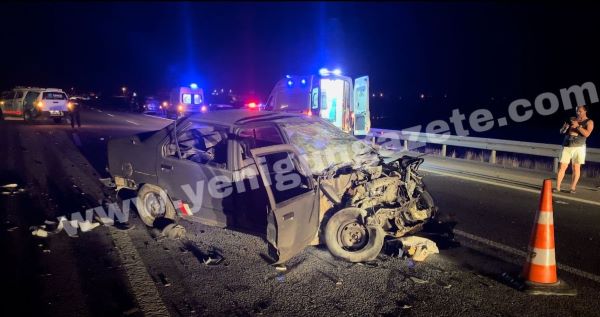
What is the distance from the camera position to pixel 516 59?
4525 centimetres

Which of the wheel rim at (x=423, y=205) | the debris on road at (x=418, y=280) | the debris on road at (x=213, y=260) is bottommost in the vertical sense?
the debris on road at (x=418, y=280)

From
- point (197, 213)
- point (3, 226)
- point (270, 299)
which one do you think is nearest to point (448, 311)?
Result: point (270, 299)

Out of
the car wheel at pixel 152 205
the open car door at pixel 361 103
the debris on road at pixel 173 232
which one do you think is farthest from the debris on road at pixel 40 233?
the open car door at pixel 361 103

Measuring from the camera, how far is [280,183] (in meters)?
4.79

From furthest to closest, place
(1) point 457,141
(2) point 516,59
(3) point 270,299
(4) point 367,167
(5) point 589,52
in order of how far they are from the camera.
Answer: (2) point 516,59, (5) point 589,52, (1) point 457,141, (4) point 367,167, (3) point 270,299

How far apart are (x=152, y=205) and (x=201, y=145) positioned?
3.47ft

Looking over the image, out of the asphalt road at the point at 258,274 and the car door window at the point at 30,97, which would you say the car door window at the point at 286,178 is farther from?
the car door window at the point at 30,97

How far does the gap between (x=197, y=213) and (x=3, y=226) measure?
255 cm

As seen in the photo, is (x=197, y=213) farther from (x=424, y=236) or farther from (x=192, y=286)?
(x=424, y=236)

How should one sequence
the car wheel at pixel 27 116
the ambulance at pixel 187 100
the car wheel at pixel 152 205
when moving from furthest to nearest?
the ambulance at pixel 187 100 → the car wheel at pixel 27 116 → the car wheel at pixel 152 205

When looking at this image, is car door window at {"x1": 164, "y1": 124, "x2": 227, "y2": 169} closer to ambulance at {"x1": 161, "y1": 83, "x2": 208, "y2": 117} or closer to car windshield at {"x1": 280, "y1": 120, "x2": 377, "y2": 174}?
car windshield at {"x1": 280, "y1": 120, "x2": 377, "y2": 174}

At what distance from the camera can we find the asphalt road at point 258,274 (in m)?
3.50

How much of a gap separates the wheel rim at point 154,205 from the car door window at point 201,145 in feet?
2.11

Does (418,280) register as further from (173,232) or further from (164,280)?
(173,232)
